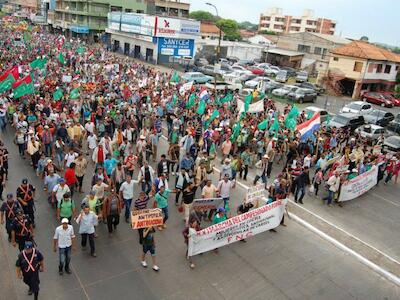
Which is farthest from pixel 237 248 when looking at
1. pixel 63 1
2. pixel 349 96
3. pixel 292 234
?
pixel 63 1

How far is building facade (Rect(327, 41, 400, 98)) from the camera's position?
42.2 m

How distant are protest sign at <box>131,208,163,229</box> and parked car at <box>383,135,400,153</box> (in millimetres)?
17113

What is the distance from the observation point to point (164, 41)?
1885 inches

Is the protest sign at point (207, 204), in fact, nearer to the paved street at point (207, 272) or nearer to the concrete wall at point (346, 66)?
the paved street at point (207, 272)

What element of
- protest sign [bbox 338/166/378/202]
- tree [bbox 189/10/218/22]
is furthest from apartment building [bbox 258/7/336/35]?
protest sign [bbox 338/166/378/202]

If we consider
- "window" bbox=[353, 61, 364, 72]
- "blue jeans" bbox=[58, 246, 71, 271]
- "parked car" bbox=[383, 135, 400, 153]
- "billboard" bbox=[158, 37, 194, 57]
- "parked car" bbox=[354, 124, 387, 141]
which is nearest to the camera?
"blue jeans" bbox=[58, 246, 71, 271]

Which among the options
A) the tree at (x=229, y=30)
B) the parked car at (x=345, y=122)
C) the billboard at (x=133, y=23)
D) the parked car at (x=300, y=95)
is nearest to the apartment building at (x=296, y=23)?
the tree at (x=229, y=30)

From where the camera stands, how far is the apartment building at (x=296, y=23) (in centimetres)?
12812

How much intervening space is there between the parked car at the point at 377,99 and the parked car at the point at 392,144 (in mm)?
20355

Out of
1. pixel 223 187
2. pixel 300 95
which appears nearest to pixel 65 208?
pixel 223 187

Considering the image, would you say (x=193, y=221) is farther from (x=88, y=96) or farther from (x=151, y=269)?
(x=88, y=96)

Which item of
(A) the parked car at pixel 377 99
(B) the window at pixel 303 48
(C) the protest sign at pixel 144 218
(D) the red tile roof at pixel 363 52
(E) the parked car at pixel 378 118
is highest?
(D) the red tile roof at pixel 363 52

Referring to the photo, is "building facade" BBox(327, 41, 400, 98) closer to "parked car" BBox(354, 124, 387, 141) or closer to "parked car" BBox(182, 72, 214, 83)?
"parked car" BBox(182, 72, 214, 83)

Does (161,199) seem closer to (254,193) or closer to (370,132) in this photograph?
(254,193)
